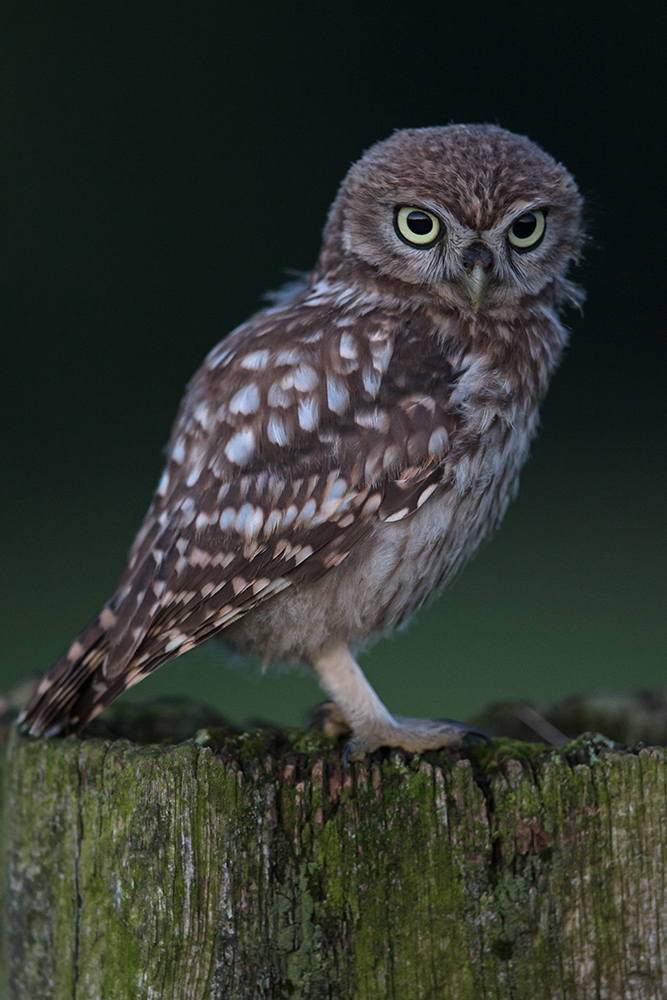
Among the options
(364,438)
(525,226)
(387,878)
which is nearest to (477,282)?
(525,226)

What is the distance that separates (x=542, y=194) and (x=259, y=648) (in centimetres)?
128

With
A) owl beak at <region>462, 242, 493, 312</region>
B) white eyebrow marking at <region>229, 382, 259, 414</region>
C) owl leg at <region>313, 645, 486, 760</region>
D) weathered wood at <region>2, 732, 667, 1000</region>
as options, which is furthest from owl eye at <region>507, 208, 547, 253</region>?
weathered wood at <region>2, 732, 667, 1000</region>

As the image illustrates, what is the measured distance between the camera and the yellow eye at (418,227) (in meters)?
2.26

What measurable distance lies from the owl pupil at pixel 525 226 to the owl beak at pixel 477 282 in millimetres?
176

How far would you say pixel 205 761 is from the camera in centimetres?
170

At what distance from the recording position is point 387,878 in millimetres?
1679

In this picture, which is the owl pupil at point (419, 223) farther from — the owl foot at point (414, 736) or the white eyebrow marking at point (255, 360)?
the owl foot at point (414, 736)

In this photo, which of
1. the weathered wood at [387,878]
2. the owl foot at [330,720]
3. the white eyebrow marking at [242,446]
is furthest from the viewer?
the owl foot at [330,720]

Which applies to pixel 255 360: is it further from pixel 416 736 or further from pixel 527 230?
pixel 416 736

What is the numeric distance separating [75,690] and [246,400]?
2.50ft

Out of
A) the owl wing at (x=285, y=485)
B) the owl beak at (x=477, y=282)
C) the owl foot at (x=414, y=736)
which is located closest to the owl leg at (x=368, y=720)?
the owl foot at (x=414, y=736)

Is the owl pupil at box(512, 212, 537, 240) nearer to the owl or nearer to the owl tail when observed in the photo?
the owl

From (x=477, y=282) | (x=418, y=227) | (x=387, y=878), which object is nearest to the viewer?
(x=387, y=878)

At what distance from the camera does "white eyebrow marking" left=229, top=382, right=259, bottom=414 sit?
2.29m
